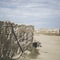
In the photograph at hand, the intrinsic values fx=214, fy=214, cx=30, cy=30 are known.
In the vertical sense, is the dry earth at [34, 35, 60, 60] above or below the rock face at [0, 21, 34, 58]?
below

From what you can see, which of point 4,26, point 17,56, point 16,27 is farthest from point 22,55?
point 4,26

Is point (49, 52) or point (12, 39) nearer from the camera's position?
point (12, 39)

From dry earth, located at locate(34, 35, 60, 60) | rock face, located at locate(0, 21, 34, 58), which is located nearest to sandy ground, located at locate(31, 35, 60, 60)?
dry earth, located at locate(34, 35, 60, 60)

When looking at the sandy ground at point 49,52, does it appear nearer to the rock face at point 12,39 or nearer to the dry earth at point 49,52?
the dry earth at point 49,52

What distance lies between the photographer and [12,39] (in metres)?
9.89

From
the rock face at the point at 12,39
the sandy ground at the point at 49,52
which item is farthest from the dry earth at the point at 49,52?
→ the rock face at the point at 12,39

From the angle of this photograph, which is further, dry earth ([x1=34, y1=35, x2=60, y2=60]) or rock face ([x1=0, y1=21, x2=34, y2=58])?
dry earth ([x1=34, y1=35, x2=60, y2=60])

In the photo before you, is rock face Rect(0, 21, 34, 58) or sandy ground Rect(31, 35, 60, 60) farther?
sandy ground Rect(31, 35, 60, 60)

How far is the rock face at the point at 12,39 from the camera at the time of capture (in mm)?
8961

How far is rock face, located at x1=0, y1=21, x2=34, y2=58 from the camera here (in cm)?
896

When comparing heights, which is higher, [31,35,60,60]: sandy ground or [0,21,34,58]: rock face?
[0,21,34,58]: rock face

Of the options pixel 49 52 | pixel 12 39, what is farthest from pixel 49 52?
pixel 12 39

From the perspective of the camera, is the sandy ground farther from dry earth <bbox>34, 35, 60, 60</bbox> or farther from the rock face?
the rock face

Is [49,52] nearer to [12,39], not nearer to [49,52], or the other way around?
[49,52]
